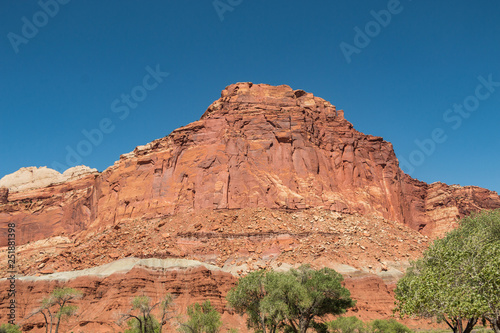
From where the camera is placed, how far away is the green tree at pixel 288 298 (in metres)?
36.6

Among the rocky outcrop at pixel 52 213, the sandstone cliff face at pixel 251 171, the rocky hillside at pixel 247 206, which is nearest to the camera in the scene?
the rocky hillside at pixel 247 206

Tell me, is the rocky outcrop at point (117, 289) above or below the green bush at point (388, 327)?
above

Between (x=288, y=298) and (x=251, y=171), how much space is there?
5266 cm

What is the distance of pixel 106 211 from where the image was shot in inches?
3964

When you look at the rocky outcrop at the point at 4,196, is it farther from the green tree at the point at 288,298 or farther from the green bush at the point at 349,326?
the green bush at the point at 349,326

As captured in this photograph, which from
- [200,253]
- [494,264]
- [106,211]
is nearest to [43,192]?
[106,211]

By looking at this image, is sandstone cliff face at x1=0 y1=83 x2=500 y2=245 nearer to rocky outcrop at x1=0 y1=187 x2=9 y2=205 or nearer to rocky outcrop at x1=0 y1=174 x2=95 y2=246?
rocky outcrop at x1=0 y1=174 x2=95 y2=246

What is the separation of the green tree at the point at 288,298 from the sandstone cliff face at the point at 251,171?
4413cm

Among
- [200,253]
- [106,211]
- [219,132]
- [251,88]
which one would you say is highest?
[251,88]

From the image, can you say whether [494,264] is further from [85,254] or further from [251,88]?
[251,88]

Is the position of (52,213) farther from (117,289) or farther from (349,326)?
(349,326)

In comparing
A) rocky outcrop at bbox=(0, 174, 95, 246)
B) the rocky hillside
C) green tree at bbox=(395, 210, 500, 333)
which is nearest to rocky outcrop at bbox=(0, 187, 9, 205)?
the rocky hillside

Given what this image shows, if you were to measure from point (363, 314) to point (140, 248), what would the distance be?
3525cm

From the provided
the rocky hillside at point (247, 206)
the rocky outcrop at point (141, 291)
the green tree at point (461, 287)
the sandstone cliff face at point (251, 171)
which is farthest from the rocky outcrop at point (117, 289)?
the green tree at point (461, 287)
